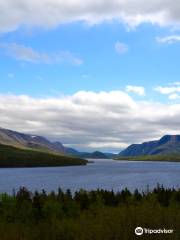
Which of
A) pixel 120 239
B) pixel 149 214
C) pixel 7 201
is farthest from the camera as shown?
pixel 7 201

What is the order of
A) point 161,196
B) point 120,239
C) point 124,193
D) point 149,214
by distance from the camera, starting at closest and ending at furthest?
1. point 120,239
2. point 149,214
3. point 161,196
4. point 124,193

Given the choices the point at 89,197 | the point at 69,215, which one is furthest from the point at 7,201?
the point at 89,197

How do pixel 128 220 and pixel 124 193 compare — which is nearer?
pixel 128 220

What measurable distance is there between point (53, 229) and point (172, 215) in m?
4.83

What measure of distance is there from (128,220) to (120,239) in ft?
6.03

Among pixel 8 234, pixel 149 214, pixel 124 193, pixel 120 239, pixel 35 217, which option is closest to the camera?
pixel 120 239

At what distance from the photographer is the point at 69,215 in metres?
23.0

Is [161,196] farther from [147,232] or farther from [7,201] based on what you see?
[147,232]

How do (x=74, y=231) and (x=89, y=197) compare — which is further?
(x=89, y=197)

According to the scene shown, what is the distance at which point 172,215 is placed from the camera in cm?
1647

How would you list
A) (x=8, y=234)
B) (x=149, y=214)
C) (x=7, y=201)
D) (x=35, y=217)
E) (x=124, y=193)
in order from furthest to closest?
(x=124, y=193)
(x=7, y=201)
(x=35, y=217)
(x=149, y=214)
(x=8, y=234)

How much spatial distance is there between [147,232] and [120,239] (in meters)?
1.03

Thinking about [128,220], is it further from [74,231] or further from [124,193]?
[124,193]

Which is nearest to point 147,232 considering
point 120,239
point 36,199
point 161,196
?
point 120,239
